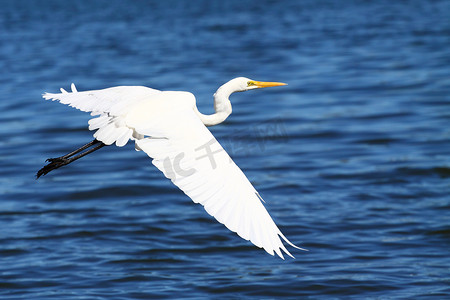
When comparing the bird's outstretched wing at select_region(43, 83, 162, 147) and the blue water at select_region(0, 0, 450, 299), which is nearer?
the bird's outstretched wing at select_region(43, 83, 162, 147)

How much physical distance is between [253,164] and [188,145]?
6649mm

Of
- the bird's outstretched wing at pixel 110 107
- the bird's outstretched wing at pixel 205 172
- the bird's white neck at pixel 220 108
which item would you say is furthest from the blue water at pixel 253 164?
the bird's outstretched wing at pixel 205 172

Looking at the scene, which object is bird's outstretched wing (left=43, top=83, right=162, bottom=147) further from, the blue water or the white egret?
the blue water

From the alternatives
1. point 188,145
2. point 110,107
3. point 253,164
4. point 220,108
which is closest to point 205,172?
point 188,145

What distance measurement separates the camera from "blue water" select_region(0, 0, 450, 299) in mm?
8500

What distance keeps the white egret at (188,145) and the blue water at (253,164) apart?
2119 mm

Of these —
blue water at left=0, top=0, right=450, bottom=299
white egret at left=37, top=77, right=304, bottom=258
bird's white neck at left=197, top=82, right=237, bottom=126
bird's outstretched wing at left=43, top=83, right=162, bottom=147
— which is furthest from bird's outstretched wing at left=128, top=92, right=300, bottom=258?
blue water at left=0, top=0, right=450, bottom=299

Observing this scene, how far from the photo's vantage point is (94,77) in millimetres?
18469

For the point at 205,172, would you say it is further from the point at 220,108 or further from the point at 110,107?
the point at 220,108

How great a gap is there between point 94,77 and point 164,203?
Result: 8.20 metres

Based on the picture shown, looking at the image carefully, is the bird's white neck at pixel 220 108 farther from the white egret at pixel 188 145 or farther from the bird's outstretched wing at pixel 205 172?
the bird's outstretched wing at pixel 205 172

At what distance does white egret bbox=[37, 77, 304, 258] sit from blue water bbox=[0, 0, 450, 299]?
2119mm

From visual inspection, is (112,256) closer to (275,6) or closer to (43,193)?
(43,193)

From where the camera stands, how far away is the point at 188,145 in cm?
608
